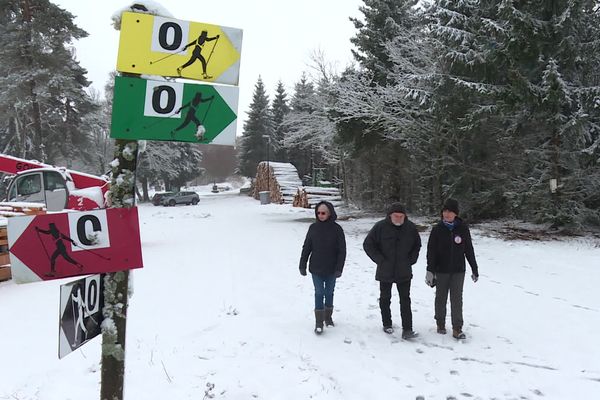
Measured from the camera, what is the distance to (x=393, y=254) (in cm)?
550

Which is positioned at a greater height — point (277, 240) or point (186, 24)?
point (186, 24)

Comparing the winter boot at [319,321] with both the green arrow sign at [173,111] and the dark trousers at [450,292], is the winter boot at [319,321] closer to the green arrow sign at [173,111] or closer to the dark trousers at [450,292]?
the dark trousers at [450,292]

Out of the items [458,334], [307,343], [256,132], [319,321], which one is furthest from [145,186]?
[458,334]

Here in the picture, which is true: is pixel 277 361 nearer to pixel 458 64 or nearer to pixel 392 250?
pixel 392 250

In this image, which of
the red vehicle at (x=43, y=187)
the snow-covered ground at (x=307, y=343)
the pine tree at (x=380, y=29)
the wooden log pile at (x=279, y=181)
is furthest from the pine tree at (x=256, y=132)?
the snow-covered ground at (x=307, y=343)

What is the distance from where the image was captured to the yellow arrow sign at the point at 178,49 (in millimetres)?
2240

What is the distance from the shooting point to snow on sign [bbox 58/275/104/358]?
208 cm

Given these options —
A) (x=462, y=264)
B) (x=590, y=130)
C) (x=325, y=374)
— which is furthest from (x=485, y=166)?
(x=325, y=374)

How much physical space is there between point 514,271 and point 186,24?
29.1 feet

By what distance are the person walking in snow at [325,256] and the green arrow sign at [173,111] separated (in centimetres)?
345

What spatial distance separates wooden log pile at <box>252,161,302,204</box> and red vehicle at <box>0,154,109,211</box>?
20.2 metres

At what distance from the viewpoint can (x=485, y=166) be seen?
51.3 ft

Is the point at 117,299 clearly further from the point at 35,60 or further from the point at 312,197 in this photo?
the point at 35,60

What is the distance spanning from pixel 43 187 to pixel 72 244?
42.2 feet
